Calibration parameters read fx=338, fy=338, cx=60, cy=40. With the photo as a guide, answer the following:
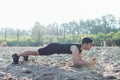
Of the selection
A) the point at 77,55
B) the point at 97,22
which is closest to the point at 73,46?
the point at 77,55

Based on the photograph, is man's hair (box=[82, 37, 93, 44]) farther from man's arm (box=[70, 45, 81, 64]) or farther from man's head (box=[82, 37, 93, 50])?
man's arm (box=[70, 45, 81, 64])

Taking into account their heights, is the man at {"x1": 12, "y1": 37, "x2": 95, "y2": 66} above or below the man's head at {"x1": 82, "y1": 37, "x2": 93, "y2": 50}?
below

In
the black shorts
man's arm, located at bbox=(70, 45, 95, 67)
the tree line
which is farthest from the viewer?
the tree line

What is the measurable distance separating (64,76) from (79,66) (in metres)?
1.22

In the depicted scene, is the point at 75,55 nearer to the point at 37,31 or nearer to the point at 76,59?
the point at 76,59

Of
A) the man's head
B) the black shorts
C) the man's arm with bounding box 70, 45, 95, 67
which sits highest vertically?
the man's head

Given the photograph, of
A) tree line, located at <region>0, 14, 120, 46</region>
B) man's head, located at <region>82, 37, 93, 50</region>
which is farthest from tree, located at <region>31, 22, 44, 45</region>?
man's head, located at <region>82, 37, 93, 50</region>

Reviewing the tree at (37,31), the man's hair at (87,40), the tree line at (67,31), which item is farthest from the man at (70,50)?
the tree at (37,31)

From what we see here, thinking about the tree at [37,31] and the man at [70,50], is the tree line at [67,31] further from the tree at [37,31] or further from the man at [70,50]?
the man at [70,50]

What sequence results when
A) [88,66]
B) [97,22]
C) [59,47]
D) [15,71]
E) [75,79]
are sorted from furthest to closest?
[97,22], [59,47], [88,66], [15,71], [75,79]

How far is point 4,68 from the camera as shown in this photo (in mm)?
7180

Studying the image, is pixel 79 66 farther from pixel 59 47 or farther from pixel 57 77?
pixel 57 77

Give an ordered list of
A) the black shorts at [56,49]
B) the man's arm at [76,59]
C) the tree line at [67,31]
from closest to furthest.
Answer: the man's arm at [76,59] < the black shorts at [56,49] < the tree line at [67,31]

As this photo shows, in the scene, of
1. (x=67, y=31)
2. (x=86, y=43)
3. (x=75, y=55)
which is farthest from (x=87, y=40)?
(x=67, y=31)
